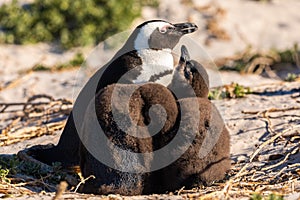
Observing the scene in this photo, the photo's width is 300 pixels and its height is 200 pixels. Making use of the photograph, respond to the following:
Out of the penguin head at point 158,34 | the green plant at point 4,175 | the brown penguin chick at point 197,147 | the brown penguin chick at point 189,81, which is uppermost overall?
the penguin head at point 158,34

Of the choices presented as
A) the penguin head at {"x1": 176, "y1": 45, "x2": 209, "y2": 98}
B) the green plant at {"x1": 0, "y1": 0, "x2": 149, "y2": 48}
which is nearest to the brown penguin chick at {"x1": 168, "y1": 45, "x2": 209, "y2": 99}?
the penguin head at {"x1": 176, "y1": 45, "x2": 209, "y2": 98}

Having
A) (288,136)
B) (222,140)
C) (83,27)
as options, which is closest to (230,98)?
(288,136)

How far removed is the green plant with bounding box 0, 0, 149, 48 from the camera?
→ 1092 cm

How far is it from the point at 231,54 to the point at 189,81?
6.18 metres

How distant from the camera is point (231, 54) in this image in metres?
10.8

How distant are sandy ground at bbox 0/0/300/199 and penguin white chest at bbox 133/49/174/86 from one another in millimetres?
930

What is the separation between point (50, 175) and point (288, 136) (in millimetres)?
1928

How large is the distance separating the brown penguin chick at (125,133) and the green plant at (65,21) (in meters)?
6.65

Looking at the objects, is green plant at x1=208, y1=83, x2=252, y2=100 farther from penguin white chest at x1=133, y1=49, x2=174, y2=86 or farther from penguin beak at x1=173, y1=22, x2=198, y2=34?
penguin white chest at x1=133, y1=49, x2=174, y2=86

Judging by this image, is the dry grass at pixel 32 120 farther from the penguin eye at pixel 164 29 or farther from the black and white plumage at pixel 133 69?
the penguin eye at pixel 164 29

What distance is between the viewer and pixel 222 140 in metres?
4.50

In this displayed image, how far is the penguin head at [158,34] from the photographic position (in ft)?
16.5

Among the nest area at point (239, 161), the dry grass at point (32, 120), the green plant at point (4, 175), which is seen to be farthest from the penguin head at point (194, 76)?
the dry grass at point (32, 120)

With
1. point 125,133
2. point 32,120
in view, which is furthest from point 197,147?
point 32,120
